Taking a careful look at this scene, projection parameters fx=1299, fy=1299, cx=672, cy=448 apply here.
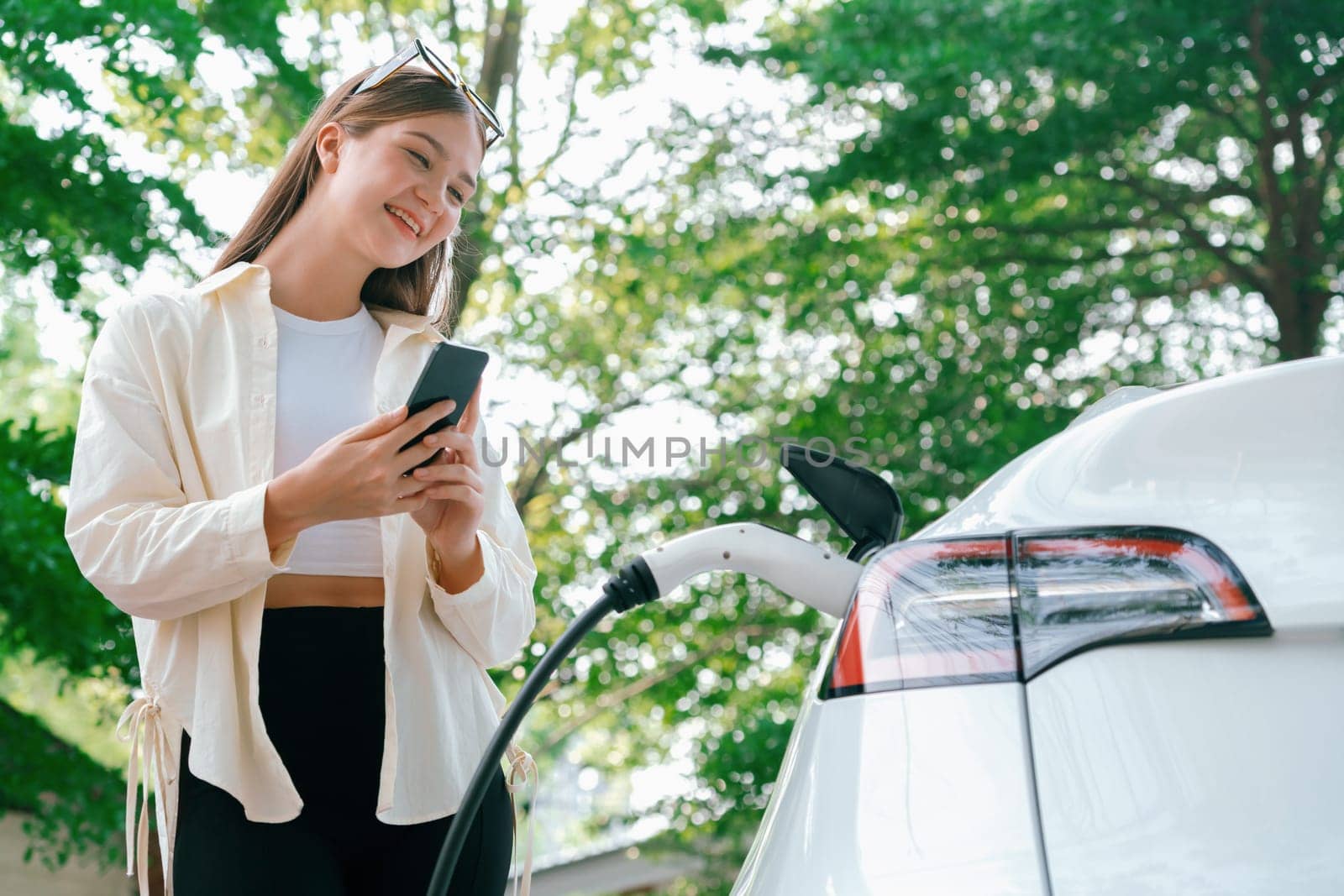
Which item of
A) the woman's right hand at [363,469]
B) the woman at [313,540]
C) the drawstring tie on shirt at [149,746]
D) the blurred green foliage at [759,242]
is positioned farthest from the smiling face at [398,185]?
the blurred green foliage at [759,242]

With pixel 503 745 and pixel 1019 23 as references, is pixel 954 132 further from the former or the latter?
pixel 503 745

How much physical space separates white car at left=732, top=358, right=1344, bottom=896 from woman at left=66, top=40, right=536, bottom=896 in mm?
575

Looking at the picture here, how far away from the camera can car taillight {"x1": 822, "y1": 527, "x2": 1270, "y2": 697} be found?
0.95 metres

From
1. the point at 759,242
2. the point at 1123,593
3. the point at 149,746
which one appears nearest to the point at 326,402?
the point at 149,746

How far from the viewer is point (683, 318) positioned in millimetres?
9219

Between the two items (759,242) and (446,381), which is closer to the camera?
(446,381)

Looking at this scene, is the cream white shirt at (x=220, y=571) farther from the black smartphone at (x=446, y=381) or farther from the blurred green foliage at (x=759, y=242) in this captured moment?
the blurred green foliage at (x=759, y=242)

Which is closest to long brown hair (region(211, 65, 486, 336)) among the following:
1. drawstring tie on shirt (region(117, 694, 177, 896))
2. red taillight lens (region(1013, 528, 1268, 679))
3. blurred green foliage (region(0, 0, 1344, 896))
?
drawstring tie on shirt (region(117, 694, 177, 896))

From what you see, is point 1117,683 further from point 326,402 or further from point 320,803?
point 326,402

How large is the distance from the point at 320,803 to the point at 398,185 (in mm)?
756

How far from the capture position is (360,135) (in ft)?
5.55

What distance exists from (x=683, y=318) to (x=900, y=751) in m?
8.31

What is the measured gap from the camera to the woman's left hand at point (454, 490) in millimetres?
1418

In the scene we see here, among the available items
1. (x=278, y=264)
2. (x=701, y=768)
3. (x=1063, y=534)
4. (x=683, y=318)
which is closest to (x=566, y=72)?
(x=683, y=318)
